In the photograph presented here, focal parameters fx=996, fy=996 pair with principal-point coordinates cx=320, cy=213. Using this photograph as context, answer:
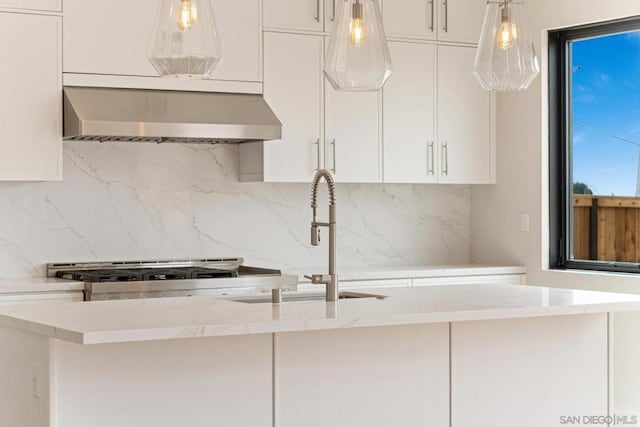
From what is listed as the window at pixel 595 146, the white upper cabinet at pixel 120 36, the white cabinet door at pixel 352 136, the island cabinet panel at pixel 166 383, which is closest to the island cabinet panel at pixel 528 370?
the island cabinet panel at pixel 166 383

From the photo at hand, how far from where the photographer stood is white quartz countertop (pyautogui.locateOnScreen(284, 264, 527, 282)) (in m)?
5.31

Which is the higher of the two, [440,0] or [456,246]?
[440,0]

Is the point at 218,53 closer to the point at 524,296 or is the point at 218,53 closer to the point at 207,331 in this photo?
the point at 207,331

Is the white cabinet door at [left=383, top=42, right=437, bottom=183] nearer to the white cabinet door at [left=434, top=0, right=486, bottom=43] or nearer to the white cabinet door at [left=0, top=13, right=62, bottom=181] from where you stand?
the white cabinet door at [left=434, top=0, right=486, bottom=43]

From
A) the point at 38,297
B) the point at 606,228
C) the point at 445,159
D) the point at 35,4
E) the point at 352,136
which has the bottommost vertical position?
the point at 38,297

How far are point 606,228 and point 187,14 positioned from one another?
3.46 meters

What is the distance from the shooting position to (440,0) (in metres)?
5.74

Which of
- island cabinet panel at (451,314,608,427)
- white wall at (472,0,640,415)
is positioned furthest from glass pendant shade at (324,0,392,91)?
white wall at (472,0,640,415)

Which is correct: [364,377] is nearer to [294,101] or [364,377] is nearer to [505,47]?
[505,47]


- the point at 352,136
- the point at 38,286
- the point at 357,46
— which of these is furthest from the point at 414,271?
the point at 357,46

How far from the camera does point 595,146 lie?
550 centimetres

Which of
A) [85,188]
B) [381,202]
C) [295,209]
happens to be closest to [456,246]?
[381,202]

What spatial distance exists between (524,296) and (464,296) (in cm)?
22

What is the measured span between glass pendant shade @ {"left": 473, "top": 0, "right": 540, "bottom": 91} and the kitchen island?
761mm
